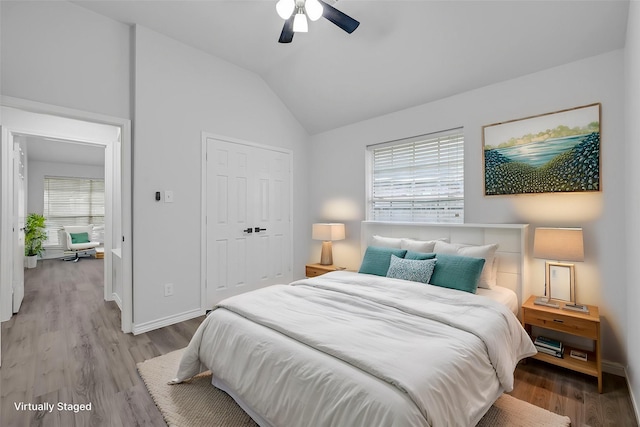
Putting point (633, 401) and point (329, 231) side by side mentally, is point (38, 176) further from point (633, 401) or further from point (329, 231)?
point (633, 401)

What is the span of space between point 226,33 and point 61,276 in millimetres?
5264

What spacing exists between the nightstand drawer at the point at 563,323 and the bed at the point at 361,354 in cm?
19

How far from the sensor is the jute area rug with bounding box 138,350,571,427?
1.73m

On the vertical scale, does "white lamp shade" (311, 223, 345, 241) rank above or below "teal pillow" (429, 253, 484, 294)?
above

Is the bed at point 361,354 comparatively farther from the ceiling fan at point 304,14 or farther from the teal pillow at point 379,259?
the ceiling fan at point 304,14

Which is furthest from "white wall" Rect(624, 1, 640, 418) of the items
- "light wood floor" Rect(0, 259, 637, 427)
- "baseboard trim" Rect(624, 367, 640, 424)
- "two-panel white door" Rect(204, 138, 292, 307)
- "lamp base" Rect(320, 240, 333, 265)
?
"two-panel white door" Rect(204, 138, 292, 307)

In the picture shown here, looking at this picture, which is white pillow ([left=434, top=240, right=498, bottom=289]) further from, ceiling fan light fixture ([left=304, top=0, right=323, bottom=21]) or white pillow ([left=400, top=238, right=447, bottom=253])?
ceiling fan light fixture ([left=304, top=0, right=323, bottom=21])

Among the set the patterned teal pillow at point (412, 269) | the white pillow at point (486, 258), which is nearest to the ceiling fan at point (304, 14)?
the patterned teal pillow at point (412, 269)

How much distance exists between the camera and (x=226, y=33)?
124 inches

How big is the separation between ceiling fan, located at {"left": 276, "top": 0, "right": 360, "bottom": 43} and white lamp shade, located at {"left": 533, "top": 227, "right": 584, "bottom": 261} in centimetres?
218

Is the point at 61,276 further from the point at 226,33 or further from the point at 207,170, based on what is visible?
the point at 226,33

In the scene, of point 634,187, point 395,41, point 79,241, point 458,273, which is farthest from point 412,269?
point 79,241

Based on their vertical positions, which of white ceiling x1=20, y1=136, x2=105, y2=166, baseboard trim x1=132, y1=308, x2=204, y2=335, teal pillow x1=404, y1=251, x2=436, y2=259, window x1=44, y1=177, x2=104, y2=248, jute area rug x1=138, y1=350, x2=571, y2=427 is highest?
white ceiling x1=20, y1=136, x2=105, y2=166

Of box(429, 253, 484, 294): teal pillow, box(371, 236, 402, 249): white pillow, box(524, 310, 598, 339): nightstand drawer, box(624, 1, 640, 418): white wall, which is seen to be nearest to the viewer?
box(624, 1, 640, 418): white wall
